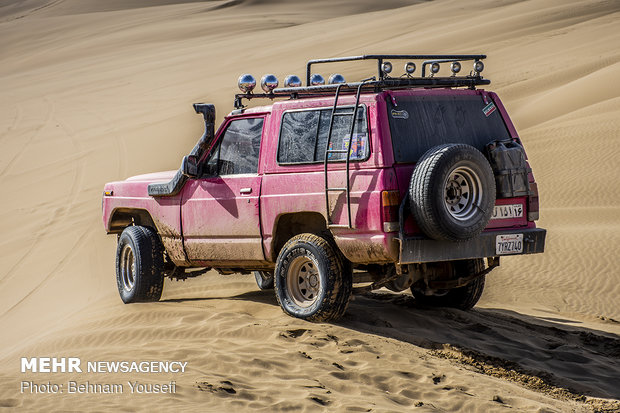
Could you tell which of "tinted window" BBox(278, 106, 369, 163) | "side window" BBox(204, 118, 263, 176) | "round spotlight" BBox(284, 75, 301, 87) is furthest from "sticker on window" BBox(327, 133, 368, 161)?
"round spotlight" BBox(284, 75, 301, 87)

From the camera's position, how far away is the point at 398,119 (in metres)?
7.53

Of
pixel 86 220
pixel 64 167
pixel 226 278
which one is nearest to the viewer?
pixel 226 278

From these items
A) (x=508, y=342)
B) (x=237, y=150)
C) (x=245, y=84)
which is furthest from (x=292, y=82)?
(x=508, y=342)

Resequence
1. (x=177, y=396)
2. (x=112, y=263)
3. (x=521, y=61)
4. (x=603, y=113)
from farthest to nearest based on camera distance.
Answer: (x=521, y=61)
(x=603, y=113)
(x=112, y=263)
(x=177, y=396)

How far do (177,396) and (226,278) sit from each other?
7175 mm

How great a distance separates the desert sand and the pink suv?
447 millimetres

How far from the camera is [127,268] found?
32.3ft

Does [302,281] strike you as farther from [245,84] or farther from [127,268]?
[127,268]

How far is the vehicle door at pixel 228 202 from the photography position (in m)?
8.39

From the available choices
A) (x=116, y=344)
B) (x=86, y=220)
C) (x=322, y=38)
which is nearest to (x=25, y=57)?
(x=322, y=38)

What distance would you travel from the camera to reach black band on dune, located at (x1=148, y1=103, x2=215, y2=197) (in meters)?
8.81

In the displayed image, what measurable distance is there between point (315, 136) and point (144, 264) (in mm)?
2551

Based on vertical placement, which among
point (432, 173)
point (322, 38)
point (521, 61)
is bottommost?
point (432, 173)

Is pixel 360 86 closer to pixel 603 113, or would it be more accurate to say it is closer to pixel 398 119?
pixel 398 119
